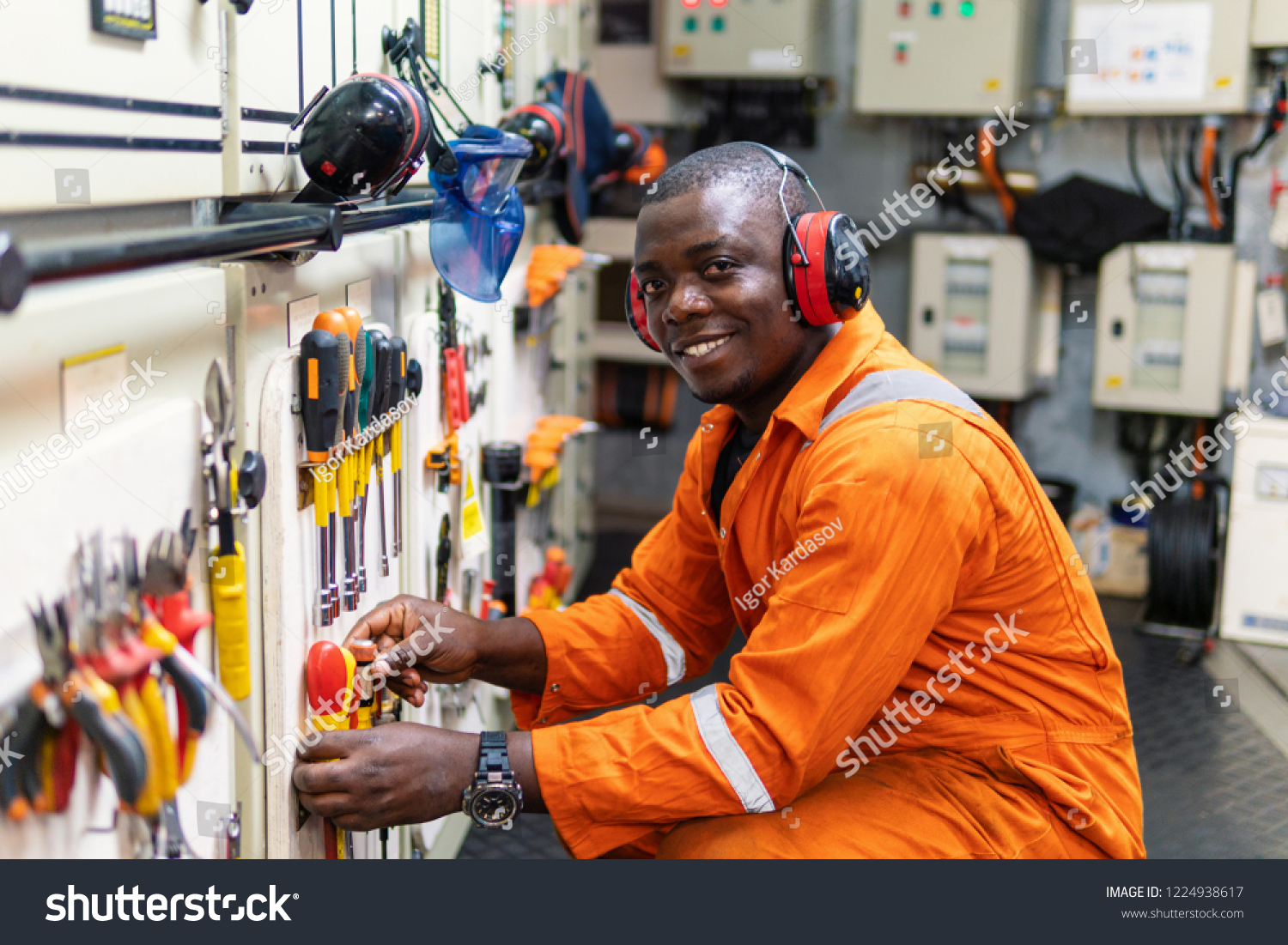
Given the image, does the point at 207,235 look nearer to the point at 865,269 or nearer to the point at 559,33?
the point at 865,269

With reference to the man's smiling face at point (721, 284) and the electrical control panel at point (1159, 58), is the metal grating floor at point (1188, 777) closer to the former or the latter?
the man's smiling face at point (721, 284)

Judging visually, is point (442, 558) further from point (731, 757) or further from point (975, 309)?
point (975, 309)

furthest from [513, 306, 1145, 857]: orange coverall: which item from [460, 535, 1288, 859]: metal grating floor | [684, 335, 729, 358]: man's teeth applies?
[460, 535, 1288, 859]: metal grating floor

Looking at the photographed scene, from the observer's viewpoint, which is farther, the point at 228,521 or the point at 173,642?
the point at 228,521

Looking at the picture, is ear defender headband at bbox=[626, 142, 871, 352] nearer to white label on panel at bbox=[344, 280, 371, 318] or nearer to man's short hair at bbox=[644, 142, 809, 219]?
man's short hair at bbox=[644, 142, 809, 219]

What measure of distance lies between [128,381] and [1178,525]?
3.83 metres

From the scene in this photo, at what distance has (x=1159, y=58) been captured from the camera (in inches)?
163

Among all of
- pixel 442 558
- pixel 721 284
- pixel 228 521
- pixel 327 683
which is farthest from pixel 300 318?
pixel 442 558

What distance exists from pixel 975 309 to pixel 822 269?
3.19m

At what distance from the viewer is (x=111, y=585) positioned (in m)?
1.12

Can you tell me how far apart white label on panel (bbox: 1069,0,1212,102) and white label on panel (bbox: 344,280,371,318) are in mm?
3300

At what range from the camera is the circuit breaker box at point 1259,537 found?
13.0 feet

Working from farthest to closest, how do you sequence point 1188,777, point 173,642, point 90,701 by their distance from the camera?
point 1188,777 < point 173,642 < point 90,701

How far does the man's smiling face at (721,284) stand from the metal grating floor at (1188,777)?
147cm
